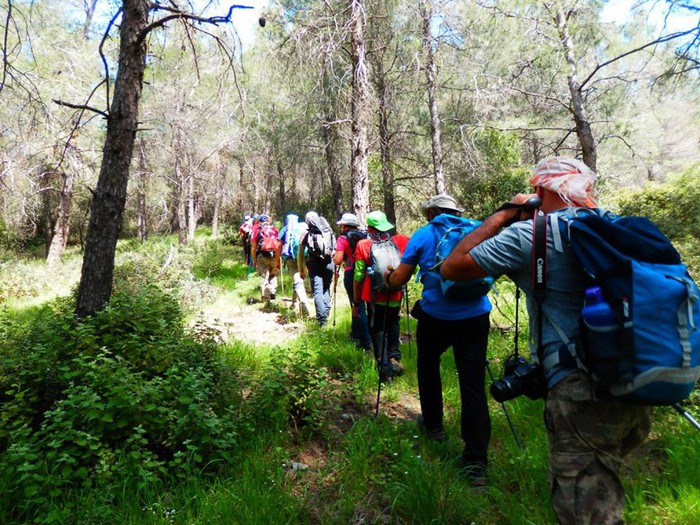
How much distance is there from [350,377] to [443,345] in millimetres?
1828

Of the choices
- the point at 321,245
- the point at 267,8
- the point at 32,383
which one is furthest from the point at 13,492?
the point at 267,8

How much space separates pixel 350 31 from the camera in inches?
273

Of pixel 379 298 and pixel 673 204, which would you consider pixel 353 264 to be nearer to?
pixel 379 298

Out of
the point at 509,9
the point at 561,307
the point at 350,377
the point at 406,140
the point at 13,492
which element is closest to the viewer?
the point at 561,307

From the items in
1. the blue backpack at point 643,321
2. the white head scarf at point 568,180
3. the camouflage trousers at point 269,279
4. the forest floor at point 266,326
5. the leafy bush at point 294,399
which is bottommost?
the forest floor at point 266,326

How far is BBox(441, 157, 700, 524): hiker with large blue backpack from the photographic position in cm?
139

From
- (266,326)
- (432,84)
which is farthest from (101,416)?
(432,84)

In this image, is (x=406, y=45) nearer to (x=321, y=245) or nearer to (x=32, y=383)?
(x=321, y=245)

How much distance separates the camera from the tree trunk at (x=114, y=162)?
4410 millimetres

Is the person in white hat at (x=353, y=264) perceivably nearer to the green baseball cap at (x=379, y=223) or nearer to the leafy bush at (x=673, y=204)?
the green baseball cap at (x=379, y=223)

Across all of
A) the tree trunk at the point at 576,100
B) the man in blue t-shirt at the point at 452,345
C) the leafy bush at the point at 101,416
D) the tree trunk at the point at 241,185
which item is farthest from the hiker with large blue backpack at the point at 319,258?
the tree trunk at the point at 241,185

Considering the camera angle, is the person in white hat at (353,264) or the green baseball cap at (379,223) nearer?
the green baseball cap at (379,223)

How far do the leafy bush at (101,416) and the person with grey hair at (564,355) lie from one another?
208 cm

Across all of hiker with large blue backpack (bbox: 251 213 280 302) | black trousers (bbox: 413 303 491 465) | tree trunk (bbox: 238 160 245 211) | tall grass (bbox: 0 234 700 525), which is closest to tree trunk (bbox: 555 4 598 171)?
tall grass (bbox: 0 234 700 525)
